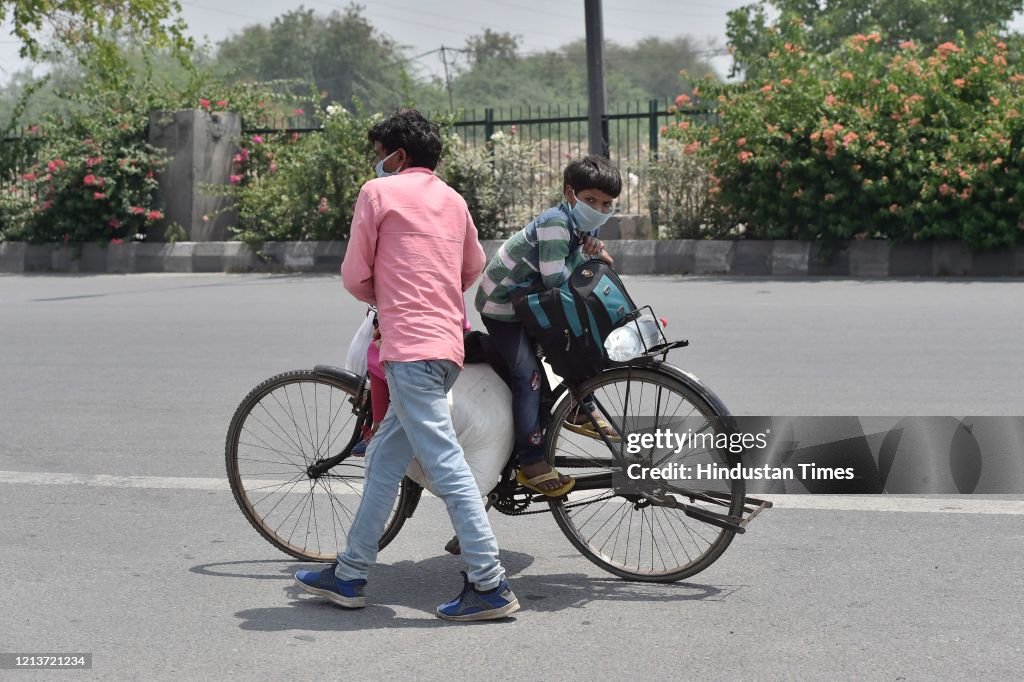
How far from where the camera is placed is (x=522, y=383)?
474cm

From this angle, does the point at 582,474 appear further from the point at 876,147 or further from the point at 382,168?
the point at 876,147

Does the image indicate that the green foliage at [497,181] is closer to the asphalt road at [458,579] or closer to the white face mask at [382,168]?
the asphalt road at [458,579]

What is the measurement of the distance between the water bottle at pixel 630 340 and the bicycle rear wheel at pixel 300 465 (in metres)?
0.87

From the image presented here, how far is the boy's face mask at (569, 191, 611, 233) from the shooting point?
4695 millimetres

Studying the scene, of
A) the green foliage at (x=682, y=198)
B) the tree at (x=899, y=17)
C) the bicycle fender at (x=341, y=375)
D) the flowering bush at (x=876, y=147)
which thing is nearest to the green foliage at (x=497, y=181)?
the green foliage at (x=682, y=198)

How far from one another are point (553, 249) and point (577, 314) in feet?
0.75

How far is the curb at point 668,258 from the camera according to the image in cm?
1493

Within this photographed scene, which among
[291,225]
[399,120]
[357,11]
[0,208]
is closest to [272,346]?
[399,120]

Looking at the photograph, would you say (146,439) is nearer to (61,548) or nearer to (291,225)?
(61,548)

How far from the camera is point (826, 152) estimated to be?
1538 cm

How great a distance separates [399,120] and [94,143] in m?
15.6

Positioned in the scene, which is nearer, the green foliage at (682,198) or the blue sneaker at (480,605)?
the blue sneaker at (480,605)
